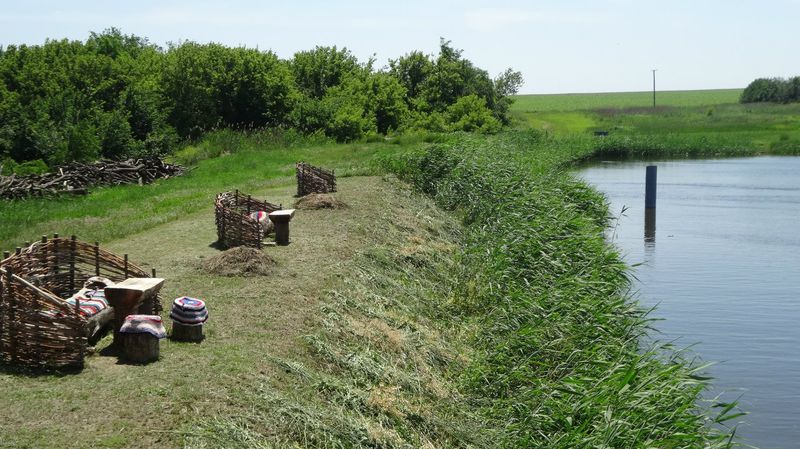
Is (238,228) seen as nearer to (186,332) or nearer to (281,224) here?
(281,224)

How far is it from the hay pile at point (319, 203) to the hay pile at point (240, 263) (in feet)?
21.7

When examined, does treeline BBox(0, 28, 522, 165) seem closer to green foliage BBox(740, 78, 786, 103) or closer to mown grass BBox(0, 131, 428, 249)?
mown grass BBox(0, 131, 428, 249)

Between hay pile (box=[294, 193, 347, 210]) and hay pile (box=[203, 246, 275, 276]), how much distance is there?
Answer: 6.62 metres

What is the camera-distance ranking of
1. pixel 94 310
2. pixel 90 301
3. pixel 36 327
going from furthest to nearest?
pixel 90 301
pixel 94 310
pixel 36 327

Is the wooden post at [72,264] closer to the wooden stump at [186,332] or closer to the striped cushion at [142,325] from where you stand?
the wooden stump at [186,332]

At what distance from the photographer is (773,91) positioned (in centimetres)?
11506

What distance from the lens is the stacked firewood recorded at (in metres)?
23.5

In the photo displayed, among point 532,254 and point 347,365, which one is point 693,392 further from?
point 532,254

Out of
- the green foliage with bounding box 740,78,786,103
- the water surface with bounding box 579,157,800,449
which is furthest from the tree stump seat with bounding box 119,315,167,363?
the green foliage with bounding box 740,78,786,103

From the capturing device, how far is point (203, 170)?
105ft

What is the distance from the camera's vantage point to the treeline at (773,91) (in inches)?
→ 4367

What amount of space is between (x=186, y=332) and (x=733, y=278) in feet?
46.9

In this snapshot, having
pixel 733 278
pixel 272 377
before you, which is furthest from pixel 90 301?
pixel 733 278

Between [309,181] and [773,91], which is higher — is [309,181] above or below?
below
